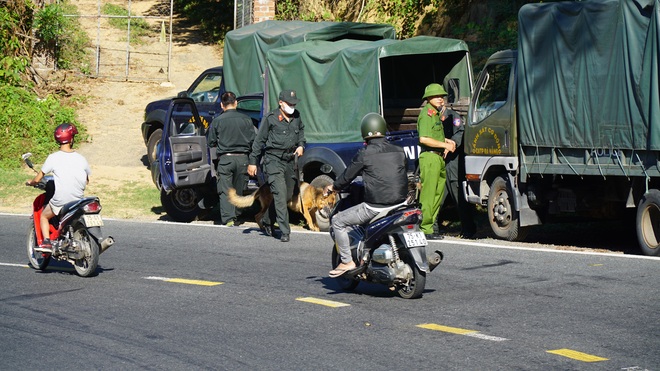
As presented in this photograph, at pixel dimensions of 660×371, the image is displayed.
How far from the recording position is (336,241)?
991 centimetres

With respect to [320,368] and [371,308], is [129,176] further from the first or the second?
[320,368]

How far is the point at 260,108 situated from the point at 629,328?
1014cm

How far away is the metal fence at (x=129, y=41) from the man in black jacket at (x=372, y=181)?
21.3 metres

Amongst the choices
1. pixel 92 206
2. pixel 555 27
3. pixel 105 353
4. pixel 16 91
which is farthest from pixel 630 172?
pixel 16 91

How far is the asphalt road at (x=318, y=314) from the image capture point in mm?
7512

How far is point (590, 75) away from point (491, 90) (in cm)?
192

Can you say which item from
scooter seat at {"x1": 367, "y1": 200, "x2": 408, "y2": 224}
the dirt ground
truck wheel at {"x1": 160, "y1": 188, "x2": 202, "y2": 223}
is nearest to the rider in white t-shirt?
scooter seat at {"x1": 367, "y1": 200, "x2": 408, "y2": 224}

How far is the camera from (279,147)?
14469 millimetres

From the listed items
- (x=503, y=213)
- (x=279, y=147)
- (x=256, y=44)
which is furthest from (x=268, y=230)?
(x=256, y=44)

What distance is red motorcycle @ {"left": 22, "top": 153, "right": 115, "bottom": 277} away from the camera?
1098 cm

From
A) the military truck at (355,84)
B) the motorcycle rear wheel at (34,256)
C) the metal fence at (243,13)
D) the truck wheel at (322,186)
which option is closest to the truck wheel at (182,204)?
the military truck at (355,84)

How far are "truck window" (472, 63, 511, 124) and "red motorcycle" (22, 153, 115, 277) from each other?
5.91 m

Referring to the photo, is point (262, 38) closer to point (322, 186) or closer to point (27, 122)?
point (322, 186)

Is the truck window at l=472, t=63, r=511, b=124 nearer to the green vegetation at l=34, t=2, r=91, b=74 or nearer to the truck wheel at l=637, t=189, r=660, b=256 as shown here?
the truck wheel at l=637, t=189, r=660, b=256
